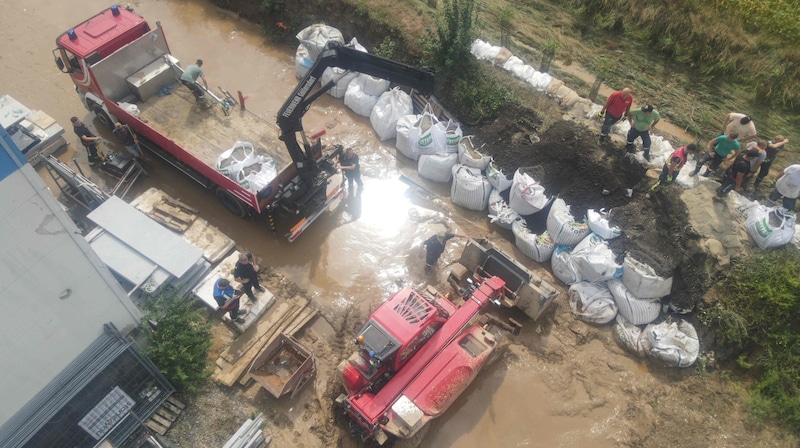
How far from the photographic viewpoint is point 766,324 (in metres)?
7.79

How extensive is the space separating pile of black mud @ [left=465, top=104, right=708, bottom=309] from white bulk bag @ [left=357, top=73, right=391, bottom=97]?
214 cm

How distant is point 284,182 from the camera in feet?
28.8

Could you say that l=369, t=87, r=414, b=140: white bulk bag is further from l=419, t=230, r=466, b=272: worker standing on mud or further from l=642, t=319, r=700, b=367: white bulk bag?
l=642, t=319, r=700, b=367: white bulk bag

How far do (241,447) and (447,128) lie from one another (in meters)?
6.53

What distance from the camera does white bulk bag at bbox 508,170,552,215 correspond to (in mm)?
8938

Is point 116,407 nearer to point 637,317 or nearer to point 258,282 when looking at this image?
point 258,282

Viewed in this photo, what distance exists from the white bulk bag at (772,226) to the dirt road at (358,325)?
2314mm

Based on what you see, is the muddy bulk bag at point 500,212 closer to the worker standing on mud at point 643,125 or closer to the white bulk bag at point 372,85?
the worker standing on mud at point 643,125

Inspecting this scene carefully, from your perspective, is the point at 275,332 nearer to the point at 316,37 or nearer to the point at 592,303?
the point at 592,303

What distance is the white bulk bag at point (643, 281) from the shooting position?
318 inches

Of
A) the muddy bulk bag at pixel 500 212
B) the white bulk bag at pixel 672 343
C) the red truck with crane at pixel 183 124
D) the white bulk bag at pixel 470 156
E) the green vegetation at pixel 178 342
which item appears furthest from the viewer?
the white bulk bag at pixel 470 156

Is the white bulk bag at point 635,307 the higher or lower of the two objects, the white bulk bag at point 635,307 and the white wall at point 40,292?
the lower

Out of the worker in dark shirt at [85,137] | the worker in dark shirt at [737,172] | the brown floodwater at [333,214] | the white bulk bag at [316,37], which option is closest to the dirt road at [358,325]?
the brown floodwater at [333,214]

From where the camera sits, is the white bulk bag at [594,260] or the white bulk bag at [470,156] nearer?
the white bulk bag at [594,260]
